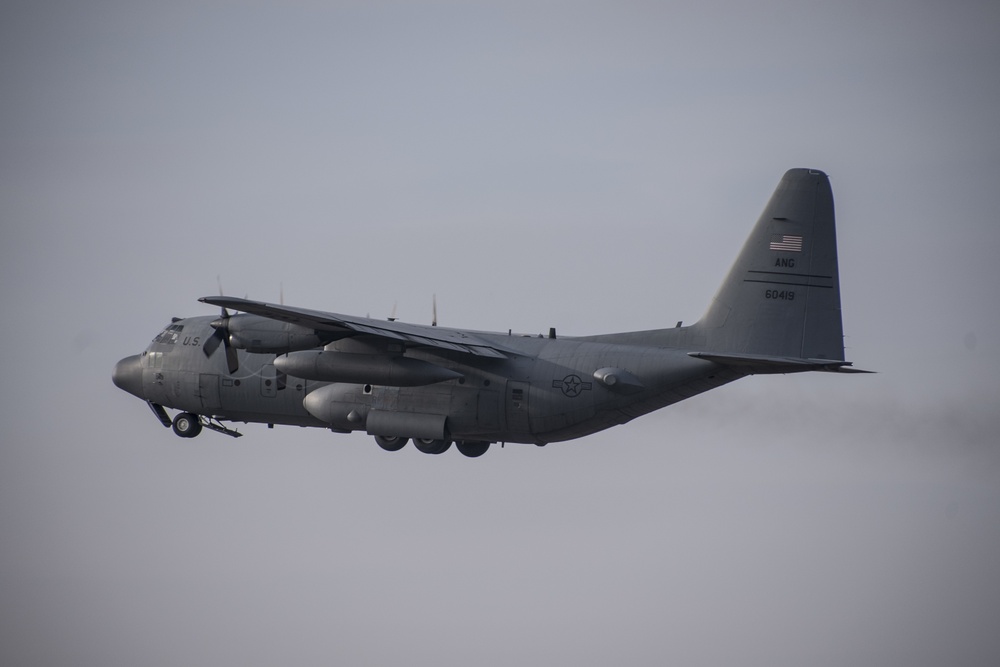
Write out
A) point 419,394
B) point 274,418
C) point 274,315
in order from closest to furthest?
1. point 274,315
2. point 419,394
3. point 274,418

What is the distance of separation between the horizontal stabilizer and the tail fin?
1.78 ft

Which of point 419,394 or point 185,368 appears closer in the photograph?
point 419,394

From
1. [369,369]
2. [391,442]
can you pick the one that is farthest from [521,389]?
[391,442]

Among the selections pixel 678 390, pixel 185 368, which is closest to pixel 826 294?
pixel 678 390

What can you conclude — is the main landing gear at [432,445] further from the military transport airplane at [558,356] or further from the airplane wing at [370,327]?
the airplane wing at [370,327]

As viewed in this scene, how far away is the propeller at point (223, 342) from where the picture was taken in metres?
36.1

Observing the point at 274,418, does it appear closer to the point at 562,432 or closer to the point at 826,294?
the point at 562,432

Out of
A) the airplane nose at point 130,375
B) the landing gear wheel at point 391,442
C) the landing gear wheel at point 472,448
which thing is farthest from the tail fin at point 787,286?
the airplane nose at point 130,375

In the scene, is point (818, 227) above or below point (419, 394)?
above

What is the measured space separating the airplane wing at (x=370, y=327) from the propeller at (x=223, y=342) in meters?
1.79

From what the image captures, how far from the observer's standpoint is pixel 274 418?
3872 cm

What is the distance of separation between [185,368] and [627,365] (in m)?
11.6

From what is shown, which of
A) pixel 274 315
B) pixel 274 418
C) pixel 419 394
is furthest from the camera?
pixel 274 418

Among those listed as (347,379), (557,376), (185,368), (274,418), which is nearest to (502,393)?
(557,376)
